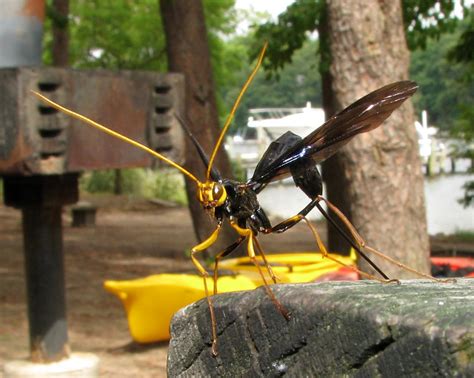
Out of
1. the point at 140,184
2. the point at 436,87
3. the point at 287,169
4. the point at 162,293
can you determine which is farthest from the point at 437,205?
the point at 287,169

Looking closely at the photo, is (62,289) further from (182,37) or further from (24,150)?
(182,37)

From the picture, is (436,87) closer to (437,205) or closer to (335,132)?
(437,205)

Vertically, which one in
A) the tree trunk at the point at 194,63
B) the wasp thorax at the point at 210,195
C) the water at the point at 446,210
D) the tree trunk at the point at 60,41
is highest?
the tree trunk at the point at 60,41

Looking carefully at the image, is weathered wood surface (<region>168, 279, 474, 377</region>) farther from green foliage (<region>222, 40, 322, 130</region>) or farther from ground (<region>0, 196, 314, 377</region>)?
green foliage (<region>222, 40, 322, 130</region>)

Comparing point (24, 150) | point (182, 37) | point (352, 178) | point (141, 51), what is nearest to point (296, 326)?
point (24, 150)

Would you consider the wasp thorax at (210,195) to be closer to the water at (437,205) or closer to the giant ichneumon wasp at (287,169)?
the giant ichneumon wasp at (287,169)

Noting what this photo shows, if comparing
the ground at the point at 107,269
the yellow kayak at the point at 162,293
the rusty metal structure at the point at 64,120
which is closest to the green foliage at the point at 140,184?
the ground at the point at 107,269

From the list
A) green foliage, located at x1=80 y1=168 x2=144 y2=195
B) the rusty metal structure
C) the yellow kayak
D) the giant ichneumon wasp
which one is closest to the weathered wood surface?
the giant ichneumon wasp
